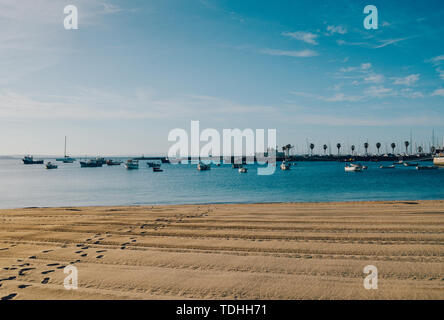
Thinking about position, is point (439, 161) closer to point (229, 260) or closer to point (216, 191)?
point (216, 191)

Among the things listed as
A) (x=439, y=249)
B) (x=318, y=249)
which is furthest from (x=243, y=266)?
(x=439, y=249)

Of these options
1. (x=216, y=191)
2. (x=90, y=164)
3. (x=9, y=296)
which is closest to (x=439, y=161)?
(x=216, y=191)

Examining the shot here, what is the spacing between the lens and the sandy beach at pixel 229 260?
6.63 meters

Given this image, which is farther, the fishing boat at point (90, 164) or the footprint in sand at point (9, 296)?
the fishing boat at point (90, 164)

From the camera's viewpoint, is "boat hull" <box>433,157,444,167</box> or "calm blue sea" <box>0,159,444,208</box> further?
"boat hull" <box>433,157,444,167</box>

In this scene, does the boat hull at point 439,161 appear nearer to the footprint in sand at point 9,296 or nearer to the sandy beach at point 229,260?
the sandy beach at point 229,260

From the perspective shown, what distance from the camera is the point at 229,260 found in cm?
880

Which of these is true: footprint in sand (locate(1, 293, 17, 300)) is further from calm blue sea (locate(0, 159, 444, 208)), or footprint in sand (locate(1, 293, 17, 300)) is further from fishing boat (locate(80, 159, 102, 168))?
fishing boat (locate(80, 159, 102, 168))

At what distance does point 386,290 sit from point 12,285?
8064 mm

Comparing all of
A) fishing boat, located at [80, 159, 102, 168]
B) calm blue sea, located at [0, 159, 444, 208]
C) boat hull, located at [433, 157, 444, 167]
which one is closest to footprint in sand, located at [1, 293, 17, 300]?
calm blue sea, located at [0, 159, 444, 208]

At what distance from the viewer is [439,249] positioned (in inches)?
367

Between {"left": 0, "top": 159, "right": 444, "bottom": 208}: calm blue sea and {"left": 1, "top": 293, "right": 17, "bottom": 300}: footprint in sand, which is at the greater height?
{"left": 1, "top": 293, "right": 17, "bottom": 300}: footprint in sand

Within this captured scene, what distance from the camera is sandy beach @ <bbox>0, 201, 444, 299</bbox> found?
6.63m

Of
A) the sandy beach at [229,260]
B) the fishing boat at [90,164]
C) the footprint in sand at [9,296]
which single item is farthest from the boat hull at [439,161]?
the fishing boat at [90,164]
